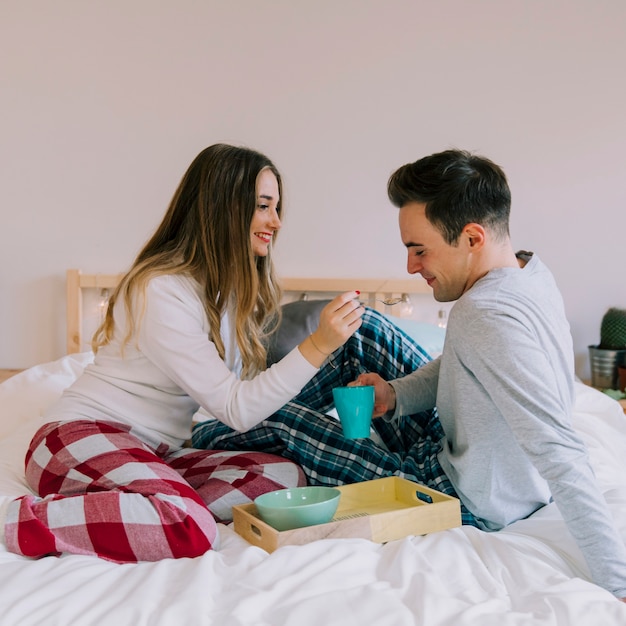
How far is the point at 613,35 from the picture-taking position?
2.73 m

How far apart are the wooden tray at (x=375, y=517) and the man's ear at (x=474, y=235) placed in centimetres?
43

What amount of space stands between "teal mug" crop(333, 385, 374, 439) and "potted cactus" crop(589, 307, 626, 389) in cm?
165

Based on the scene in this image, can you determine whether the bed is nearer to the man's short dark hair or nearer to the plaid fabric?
the plaid fabric

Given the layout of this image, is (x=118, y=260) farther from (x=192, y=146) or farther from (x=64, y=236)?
(x=192, y=146)

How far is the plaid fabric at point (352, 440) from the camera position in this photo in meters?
1.42

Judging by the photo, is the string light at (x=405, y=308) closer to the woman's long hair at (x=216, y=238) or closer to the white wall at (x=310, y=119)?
the white wall at (x=310, y=119)

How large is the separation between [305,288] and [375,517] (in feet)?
5.81

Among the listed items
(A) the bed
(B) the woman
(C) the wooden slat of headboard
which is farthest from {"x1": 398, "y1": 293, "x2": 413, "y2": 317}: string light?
(A) the bed

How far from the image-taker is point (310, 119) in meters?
2.86

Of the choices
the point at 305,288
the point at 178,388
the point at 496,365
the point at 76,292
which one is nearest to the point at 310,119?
the point at 305,288

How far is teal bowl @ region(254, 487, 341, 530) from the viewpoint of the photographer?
112cm

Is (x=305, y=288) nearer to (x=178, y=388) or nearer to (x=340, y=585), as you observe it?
(x=178, y=388)

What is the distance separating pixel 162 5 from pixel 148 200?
2.45 feet

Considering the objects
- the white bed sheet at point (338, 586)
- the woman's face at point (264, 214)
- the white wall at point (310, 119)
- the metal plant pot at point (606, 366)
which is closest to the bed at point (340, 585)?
the white bed sheet at point (338, 586)
